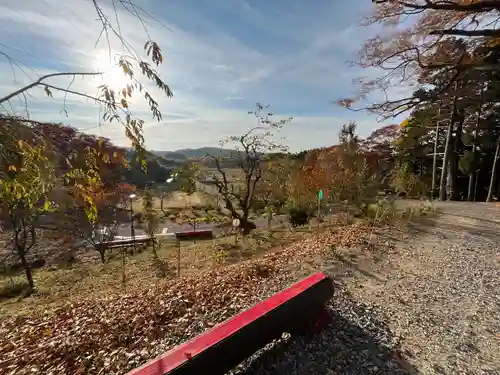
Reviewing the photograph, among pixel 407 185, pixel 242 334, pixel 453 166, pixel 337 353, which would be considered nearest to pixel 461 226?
pixel 337 353

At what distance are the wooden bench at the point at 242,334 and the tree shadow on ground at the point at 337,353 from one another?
0.53 ft

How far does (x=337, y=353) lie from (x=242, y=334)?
0.89 metres

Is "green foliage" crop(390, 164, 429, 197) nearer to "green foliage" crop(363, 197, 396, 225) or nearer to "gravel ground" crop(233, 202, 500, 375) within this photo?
"green foliage" crop(363, 197, 396, 225)

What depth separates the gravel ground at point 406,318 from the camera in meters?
2.16

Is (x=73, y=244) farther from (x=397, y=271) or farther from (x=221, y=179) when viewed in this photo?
(x=397, y=271)

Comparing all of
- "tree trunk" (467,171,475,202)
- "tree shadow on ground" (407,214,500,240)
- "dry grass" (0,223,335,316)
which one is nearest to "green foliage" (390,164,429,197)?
"tree trunk" (467,171,475,202)

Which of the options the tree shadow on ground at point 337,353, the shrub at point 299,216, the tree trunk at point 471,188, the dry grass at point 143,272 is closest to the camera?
the tree shadow on ground at point 337,353

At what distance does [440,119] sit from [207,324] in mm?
15543

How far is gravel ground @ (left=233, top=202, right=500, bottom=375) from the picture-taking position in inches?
85.0

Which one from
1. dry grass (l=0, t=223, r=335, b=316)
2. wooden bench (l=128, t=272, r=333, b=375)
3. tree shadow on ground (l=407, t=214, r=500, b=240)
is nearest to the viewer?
wooden bench (l=128, t=272, r=333, b=375)

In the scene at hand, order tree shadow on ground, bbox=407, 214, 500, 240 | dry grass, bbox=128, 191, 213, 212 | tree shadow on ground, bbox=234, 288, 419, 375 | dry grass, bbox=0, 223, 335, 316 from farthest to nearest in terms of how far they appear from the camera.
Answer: dry grass, bbox=128, 191, 213, 212
dry grass, bbox=0, 223, 335, 316
tree shadow on ground, bbox=407, 214, 500, 240
tree shadow on ground, bbox=234, 288, 419, 375

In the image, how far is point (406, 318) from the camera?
9.35 ft

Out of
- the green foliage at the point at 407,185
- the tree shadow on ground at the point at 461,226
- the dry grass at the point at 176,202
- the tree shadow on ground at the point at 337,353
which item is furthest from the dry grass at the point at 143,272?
the dry grass at the point at 176,202

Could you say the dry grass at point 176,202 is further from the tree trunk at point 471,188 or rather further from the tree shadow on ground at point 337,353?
the tree shadow on ground at point 337,353
